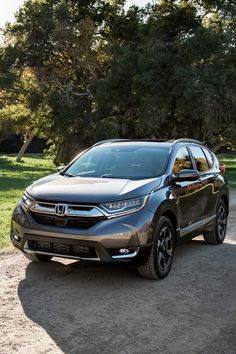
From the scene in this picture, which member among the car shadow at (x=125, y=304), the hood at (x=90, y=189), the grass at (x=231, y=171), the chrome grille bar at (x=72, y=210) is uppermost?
the hood at (x=90, y=189)

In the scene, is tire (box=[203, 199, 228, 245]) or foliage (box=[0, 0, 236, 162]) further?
foliage (box=[0, 0, 236, 162])

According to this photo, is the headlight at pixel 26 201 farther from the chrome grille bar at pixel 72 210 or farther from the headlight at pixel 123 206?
the headlight at pixel 123 206

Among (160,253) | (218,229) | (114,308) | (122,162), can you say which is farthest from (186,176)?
(114,308)

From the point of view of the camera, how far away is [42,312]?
5.07 m

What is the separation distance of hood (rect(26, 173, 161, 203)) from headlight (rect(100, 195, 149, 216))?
5 centimetres

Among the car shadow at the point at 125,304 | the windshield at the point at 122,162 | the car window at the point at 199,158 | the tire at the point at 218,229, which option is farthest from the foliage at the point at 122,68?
the car shadow at the point at 125,304

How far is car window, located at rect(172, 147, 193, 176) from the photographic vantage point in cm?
703

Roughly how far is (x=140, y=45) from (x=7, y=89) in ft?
27.4

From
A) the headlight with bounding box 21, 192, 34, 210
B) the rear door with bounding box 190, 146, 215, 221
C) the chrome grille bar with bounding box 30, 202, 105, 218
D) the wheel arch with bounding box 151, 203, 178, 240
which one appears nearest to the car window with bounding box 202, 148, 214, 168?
the rear door with bounding box 190, 146, 215, 221

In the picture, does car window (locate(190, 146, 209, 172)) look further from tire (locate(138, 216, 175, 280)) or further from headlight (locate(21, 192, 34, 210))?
headlight (locate(21, 192, 34, 210))

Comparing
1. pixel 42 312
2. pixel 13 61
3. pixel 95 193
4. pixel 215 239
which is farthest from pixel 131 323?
pixel 13 61

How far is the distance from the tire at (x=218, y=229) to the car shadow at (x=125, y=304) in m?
1.03

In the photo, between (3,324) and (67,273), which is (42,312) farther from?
(67,273)

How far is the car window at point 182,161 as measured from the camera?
277 inches
